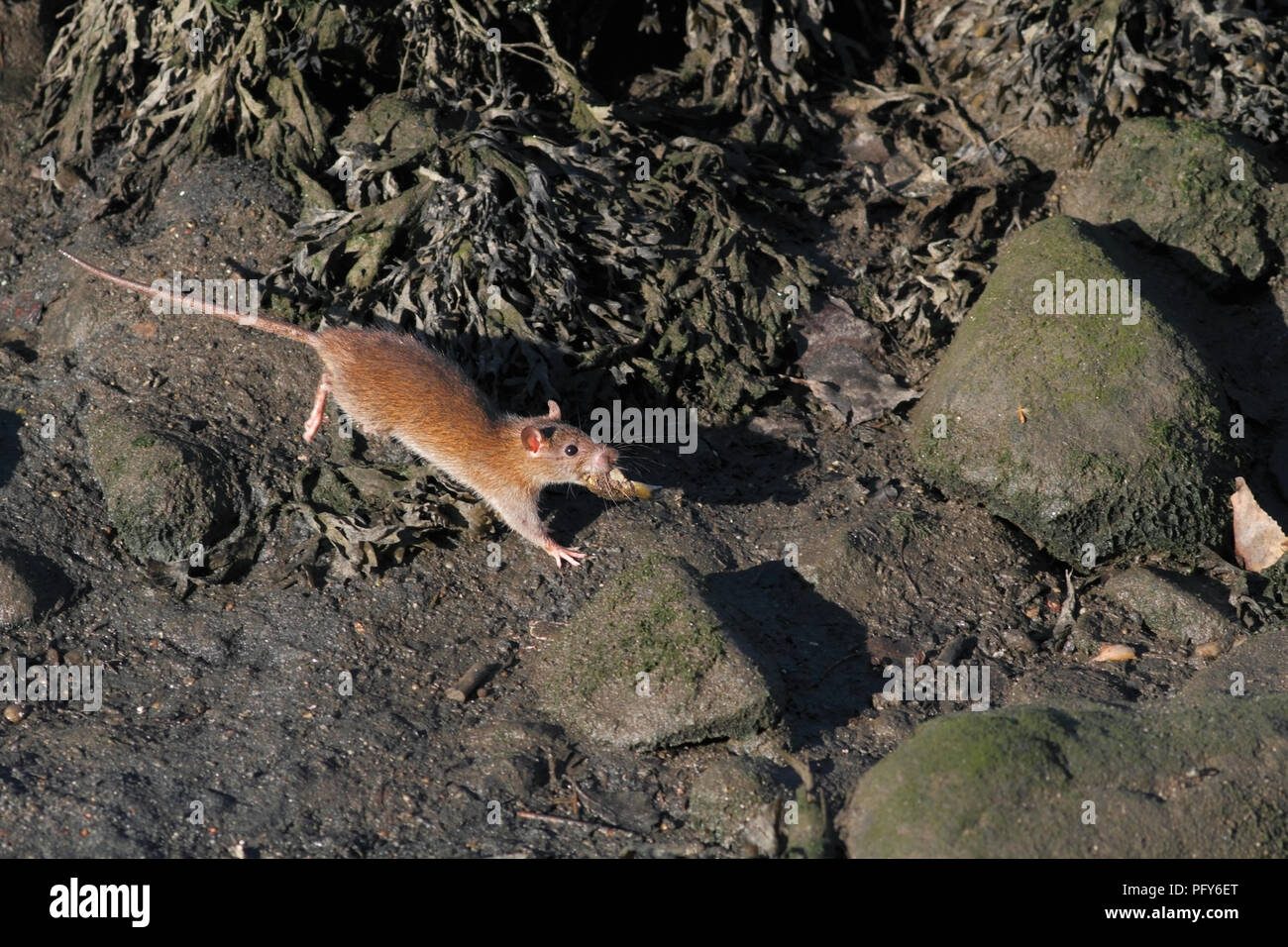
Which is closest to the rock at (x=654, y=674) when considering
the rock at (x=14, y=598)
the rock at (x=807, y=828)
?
the rock at (x=807, y=828)

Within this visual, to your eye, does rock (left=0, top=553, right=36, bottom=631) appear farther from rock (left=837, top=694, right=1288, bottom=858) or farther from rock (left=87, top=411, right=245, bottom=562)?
rock (left=837, top=694, right=1288, bottom=858)

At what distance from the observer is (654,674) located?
4945mm

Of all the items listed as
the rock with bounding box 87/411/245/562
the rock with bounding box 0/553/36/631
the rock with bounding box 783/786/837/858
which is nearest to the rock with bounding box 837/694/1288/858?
the rock with bounding box 783/786/837/858

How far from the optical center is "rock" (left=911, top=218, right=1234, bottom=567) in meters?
5.98

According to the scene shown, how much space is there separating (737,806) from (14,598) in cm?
330

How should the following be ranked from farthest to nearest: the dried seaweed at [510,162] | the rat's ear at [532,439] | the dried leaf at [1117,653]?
the dried seaweed at [510,162]
the rat's ear at [532,439]
the dried leaf at [1117,653]

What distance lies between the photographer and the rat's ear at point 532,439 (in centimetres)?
591

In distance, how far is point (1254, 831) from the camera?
4199 mm

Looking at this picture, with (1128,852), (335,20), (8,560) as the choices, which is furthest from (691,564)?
(335,20)

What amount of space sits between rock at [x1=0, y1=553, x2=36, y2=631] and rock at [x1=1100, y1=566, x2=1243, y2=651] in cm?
495

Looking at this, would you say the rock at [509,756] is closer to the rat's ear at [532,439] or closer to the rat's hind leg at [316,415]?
the rat's ear at [532,439]

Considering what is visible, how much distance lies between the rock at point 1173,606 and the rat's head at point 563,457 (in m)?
2.52

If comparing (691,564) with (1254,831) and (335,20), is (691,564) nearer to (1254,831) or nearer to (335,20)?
(1254,831)

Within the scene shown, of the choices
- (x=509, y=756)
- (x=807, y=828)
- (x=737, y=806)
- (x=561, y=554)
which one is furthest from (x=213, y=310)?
(x=807, y=828)
